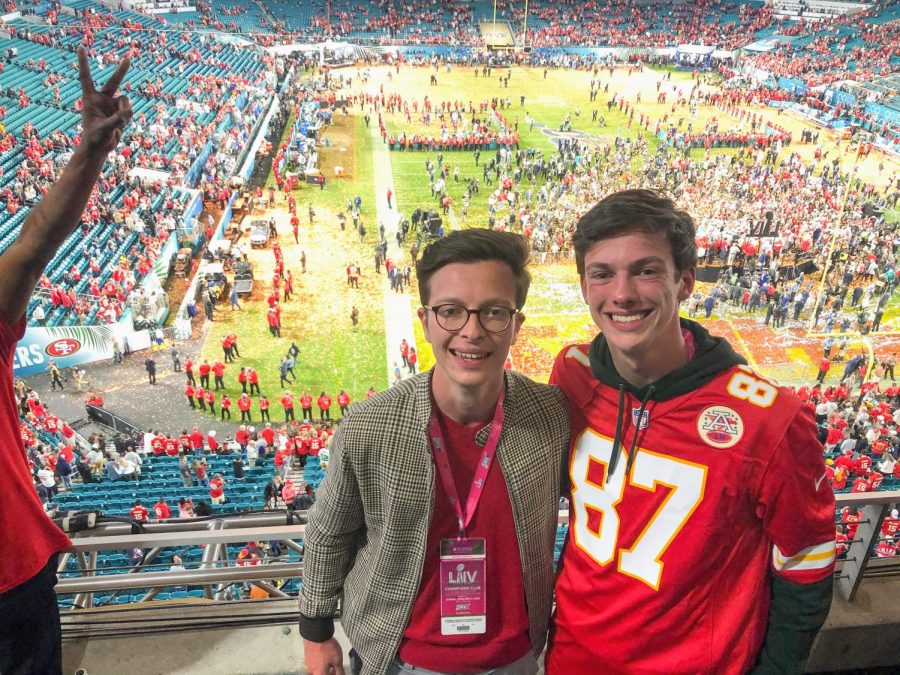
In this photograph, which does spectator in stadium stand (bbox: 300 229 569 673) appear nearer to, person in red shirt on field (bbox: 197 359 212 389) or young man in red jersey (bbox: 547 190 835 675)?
young man in red jersey (bbox: 547 190 835 675)

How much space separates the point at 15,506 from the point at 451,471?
1333mm

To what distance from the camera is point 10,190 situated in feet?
62.6

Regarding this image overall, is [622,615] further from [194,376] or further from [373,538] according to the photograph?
[194,376]

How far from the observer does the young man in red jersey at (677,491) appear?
6.10 feet

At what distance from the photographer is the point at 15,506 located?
80.4 inches

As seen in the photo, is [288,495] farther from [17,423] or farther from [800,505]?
[800,505]

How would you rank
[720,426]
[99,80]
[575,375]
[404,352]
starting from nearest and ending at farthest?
[720,426] → [575,375] → [404,352] → [99,80]

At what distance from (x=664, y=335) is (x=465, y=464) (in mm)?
698

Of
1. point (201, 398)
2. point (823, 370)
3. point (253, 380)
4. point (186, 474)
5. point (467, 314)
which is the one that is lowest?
point (201, 398)

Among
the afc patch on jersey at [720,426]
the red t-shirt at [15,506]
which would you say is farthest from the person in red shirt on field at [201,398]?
the afc patch on jersey at [720,426]

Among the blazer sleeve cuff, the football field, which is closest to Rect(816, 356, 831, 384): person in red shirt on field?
the football field

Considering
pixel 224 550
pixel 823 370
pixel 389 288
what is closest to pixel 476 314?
pixel 224 550

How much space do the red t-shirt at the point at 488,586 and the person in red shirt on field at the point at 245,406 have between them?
38.2ft

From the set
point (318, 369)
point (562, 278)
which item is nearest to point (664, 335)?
point (318, 369)
